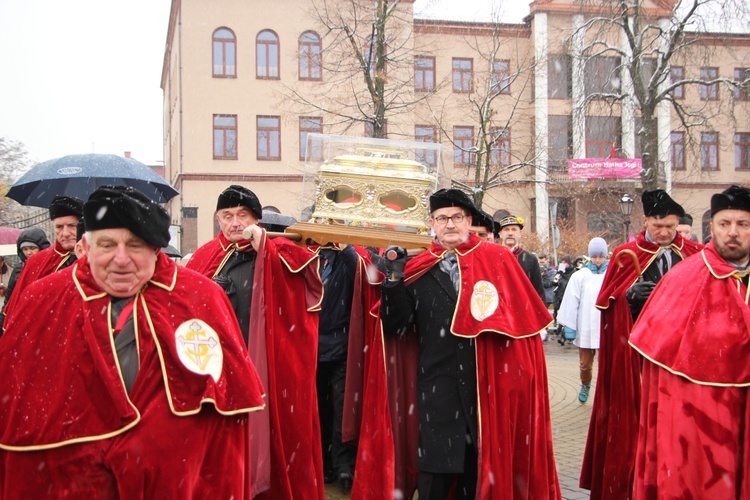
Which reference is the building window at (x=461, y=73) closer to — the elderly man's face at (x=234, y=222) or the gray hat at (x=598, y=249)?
the gray hat at (x=598, y=249)

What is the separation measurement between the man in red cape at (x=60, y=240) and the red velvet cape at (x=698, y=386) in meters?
4.65

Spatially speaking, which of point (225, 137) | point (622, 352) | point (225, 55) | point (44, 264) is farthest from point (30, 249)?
point (225, 55)

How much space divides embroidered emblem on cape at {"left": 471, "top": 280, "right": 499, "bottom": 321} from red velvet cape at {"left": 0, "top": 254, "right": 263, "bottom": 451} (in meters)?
2.08

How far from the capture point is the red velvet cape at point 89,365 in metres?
3.17

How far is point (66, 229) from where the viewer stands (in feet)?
22.5

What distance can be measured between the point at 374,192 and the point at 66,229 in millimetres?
3034

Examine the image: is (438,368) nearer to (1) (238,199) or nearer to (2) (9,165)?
(1) (238,199)

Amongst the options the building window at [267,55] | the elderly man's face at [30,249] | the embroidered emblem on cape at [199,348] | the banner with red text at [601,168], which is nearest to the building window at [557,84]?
the banner with red text at [601,168]

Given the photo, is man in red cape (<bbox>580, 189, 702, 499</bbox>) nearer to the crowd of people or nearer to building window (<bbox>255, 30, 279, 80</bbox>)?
the crowd of people

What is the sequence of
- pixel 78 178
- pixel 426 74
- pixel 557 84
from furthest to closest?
pixel 426 74 → pixel 557 84 → pixel 78 178

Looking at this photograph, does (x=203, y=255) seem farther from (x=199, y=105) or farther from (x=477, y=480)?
(x=199, y=105)

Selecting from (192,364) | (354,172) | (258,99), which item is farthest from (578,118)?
(192,364)

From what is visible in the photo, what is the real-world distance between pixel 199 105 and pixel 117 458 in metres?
32.3

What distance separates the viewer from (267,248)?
5.50 metres
